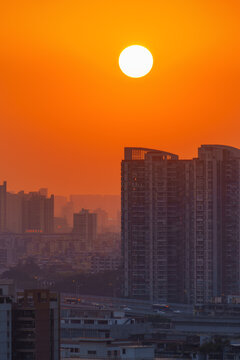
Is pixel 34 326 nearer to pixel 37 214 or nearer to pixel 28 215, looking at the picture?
pixel 37 214

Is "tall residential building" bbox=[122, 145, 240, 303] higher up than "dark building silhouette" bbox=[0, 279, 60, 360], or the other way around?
"tall residential building" bbox=[122, 145, 240, 303]

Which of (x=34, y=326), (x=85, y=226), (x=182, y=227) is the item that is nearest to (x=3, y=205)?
(x=85, y=226)

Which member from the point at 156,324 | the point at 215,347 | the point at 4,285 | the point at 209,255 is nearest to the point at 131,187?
the point at 209,255

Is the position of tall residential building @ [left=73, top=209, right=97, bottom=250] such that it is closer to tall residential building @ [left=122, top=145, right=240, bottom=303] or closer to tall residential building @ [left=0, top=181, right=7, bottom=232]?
tall residential building @ [left=0, top=181, right=7, bottom=232]

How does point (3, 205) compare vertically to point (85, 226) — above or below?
above

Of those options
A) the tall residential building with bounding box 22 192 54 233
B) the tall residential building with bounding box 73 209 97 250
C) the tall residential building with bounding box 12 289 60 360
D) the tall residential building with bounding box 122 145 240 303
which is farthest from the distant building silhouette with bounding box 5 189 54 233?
the tall residential building with bounding box 12 289 60 360

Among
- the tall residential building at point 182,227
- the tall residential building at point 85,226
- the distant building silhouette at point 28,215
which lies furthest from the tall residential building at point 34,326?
the distant building silhouette at point 28,215

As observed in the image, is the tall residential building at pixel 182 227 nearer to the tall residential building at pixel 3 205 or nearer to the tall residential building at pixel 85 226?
the tall residential building at pixel 85 226

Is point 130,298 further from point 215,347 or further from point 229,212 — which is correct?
point 215,347
